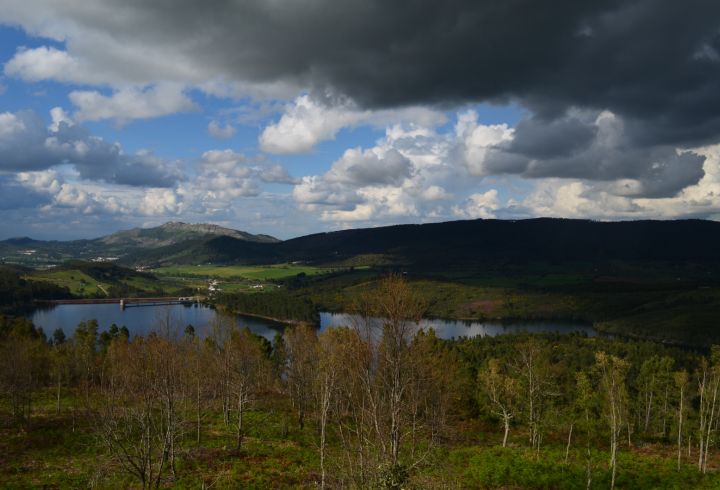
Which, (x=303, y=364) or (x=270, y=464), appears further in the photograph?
(x=303, y=364)

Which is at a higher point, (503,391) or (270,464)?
(503,391)

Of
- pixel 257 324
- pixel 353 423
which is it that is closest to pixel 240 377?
pixel 353 423

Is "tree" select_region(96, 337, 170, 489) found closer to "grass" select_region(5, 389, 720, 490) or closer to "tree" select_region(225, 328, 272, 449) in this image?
"grass" select_region(5, 389, 720, 490)

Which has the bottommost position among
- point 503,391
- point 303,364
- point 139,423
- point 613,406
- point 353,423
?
point 353,423

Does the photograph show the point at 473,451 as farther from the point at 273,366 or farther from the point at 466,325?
the point at 466,325

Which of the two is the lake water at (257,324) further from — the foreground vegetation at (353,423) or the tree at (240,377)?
the tree at (240,377)

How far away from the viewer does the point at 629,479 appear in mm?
29969

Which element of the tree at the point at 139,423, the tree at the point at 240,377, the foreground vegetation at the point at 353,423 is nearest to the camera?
the tree at the point at 139,423

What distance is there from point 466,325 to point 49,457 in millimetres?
178358

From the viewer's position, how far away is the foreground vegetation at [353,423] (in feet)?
65.9

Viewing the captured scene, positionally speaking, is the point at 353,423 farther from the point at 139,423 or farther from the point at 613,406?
the point at 613,406

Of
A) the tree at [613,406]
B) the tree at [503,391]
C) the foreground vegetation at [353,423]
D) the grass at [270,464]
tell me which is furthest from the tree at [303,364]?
the tree at [613,406]

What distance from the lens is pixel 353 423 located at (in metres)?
46.2

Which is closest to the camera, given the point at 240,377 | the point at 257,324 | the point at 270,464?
the point at 270,464
